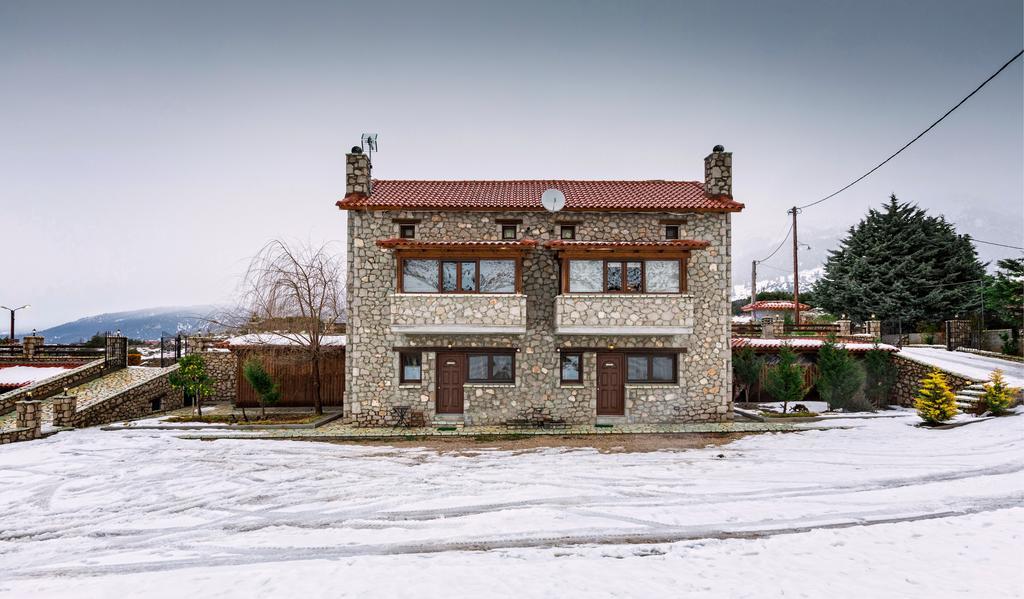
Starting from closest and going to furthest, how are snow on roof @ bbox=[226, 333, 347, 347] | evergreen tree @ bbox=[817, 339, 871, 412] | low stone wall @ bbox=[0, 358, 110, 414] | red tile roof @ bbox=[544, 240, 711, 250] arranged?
red tile roof @ bbox=[544, 240, 711, 250] → evergreen tree @ bbox=[817, 339, 871, 412] → low stone wall @ bbox=[0, 358, 110, 414] → snow on roof @ bbox=[226, 333, 347, 347]

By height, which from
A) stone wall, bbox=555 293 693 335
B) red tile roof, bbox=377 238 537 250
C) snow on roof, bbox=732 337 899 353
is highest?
red tile roof, bbox=377 238 537 250

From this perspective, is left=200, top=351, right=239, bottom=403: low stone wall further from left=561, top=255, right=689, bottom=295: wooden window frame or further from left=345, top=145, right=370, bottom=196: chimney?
left=561, top=255, right=689, bottom=295: wooden window frame

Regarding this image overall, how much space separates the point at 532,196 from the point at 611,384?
23.8 ft

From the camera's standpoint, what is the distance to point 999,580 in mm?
5832

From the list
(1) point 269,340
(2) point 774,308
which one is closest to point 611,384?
(1) point 269,340

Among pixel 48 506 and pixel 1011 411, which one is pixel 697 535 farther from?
pixel 1011 411

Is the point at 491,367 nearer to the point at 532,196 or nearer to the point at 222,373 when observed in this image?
the point at 532,196

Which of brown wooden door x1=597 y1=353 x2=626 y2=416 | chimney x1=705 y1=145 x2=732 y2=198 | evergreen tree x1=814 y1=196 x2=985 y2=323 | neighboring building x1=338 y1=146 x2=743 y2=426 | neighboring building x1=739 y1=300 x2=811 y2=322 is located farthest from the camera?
neighboring building x1=739 y1=300 x2=811 y2=322

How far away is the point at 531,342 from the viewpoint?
16656 mm

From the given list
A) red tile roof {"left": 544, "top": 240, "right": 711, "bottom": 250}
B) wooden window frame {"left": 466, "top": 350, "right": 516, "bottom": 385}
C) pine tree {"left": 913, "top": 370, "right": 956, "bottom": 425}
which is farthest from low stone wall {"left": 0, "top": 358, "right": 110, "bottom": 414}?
pine tree {"left": 913, "top": 370, "right": 956, "bottom": 425}

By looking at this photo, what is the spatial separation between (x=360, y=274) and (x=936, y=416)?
18.5 m

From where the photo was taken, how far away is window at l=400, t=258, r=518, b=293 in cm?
1622

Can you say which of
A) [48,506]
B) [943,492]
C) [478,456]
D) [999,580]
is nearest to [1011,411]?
[943,492]

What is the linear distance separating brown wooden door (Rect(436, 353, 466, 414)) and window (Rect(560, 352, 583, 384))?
3.47 meters
